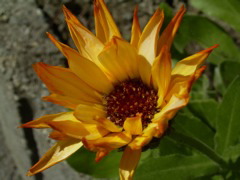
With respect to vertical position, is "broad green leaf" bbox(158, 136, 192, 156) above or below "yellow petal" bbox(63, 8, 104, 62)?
below

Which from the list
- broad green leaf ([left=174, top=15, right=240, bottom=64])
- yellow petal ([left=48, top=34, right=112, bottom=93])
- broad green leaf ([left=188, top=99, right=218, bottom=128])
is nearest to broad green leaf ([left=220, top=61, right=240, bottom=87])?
broad green leaf ([left=174, top=15, right=240, bottom=64])

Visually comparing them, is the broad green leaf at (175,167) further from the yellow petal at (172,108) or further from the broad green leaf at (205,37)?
the broad green leaf at (205,37)

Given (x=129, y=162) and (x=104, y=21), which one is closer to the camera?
(x=129, y=162)

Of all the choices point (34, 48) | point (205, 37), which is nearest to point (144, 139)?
point (205, 37)

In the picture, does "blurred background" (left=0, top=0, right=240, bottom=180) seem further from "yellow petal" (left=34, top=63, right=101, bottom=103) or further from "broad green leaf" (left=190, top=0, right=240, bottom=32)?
"yellow petal" (left=34, top=63, right=101, bottom=103)

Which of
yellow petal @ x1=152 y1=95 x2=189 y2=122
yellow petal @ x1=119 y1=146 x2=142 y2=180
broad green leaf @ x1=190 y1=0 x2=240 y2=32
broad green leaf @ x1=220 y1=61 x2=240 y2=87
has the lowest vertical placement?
broad green leaf @ x1=220 y1=61 x2=240 y2=87

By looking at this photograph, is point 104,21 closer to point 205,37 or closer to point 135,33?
point 135,33

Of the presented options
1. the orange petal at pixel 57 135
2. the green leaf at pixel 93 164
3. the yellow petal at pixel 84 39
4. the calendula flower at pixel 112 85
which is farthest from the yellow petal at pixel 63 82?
the green leaf at pixel 93 164
